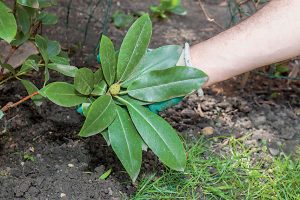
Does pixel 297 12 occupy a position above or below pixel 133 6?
above

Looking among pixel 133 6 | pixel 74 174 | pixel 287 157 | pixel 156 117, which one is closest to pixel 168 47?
pixel 156 117

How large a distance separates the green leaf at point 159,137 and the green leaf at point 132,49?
8 centimetres

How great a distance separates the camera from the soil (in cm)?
148

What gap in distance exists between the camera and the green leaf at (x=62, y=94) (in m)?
1.19

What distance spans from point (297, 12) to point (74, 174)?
806 mm

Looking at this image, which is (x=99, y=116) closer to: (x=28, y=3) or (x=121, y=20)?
(x=28, y=3)

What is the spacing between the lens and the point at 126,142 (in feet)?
4.21

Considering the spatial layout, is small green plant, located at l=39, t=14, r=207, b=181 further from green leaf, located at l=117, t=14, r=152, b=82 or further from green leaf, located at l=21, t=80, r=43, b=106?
green leaf, located at l=21, t=80, r=43, b=106

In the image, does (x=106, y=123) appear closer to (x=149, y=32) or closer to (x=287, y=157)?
(x=149, y=32)

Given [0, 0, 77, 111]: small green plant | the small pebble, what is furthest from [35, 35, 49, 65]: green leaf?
the small pebble

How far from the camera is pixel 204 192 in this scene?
151 centimetres

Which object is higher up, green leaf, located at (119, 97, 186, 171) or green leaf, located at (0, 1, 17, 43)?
green leaf, located at (0, 1, 17, 43)

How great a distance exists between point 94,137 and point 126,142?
1.28 feet

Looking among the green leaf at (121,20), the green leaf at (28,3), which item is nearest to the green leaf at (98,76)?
the green leaf at (28,3)
